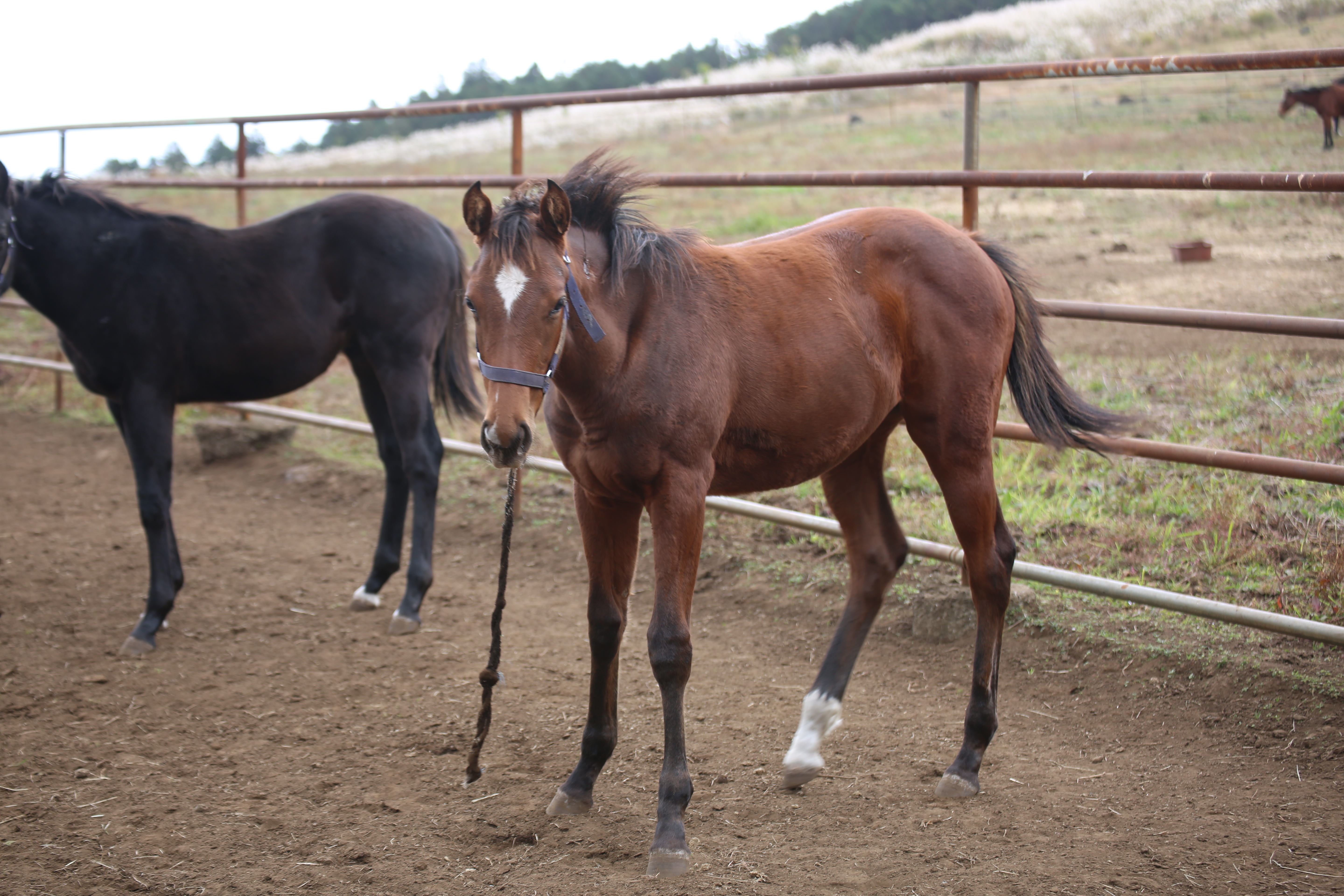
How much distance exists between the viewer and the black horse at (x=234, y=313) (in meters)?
4.08

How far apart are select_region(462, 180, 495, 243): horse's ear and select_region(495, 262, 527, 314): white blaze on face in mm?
136

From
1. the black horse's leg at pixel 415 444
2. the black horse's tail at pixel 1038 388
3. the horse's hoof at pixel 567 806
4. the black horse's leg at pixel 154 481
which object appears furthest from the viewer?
the black horse's leg at pixel 415 444

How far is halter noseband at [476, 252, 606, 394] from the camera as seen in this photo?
214 cm

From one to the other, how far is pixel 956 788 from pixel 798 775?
1.48ft

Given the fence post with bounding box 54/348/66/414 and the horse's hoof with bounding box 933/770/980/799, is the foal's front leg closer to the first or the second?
the horse's hoof with bounding box 933/770/980/799

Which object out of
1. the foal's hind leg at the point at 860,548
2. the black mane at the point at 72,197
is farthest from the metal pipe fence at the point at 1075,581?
the black mane at the point at 72,197

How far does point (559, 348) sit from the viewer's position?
2.27 m

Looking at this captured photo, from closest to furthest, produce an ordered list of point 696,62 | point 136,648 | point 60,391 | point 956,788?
point 956,788 < point 136,648 < point 60,391 < point 696,62

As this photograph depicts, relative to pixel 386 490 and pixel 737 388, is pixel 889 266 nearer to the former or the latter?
pixel 737 388

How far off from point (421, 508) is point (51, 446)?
13.8ft

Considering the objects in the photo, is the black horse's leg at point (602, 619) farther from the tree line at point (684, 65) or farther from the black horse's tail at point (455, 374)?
the tree line at point (684, 65)

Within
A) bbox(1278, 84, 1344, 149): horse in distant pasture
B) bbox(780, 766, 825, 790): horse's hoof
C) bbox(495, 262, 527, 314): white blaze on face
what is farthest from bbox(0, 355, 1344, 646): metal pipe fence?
bbox(1278, 84, 1344, 149): horse in distant pasture

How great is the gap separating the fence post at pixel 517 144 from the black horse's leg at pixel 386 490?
1.34m

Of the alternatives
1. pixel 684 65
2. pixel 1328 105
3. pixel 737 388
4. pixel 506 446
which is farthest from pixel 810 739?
pixel 684 65
